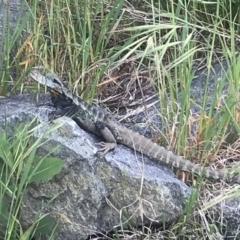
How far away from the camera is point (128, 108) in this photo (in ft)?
13.5

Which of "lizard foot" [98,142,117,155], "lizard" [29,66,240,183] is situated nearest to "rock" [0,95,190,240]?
"lizard foot" [98,142,117,155]

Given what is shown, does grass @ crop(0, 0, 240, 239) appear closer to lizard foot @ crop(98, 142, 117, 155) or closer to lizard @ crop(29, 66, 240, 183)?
lizard @ crop(29, 66, 240, 183)

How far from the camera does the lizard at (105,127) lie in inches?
134

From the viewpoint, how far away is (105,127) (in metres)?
3.59

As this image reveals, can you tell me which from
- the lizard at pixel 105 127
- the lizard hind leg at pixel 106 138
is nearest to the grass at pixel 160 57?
the lizard at pixel 105 127

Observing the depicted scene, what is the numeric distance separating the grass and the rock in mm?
130

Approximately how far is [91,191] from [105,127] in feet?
1.63

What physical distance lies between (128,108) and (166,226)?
1.05 m

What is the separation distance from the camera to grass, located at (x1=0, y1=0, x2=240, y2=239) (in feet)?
11.2

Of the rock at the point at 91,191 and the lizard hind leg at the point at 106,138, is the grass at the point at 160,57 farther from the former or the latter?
the lizard hind leg at the point at 106,138

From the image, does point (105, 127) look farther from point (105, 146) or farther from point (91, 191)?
point (91, 191)

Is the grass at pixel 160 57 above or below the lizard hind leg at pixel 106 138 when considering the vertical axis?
above

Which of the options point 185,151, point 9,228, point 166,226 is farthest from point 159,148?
point 9,228

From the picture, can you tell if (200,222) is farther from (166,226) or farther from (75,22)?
(75,22)
